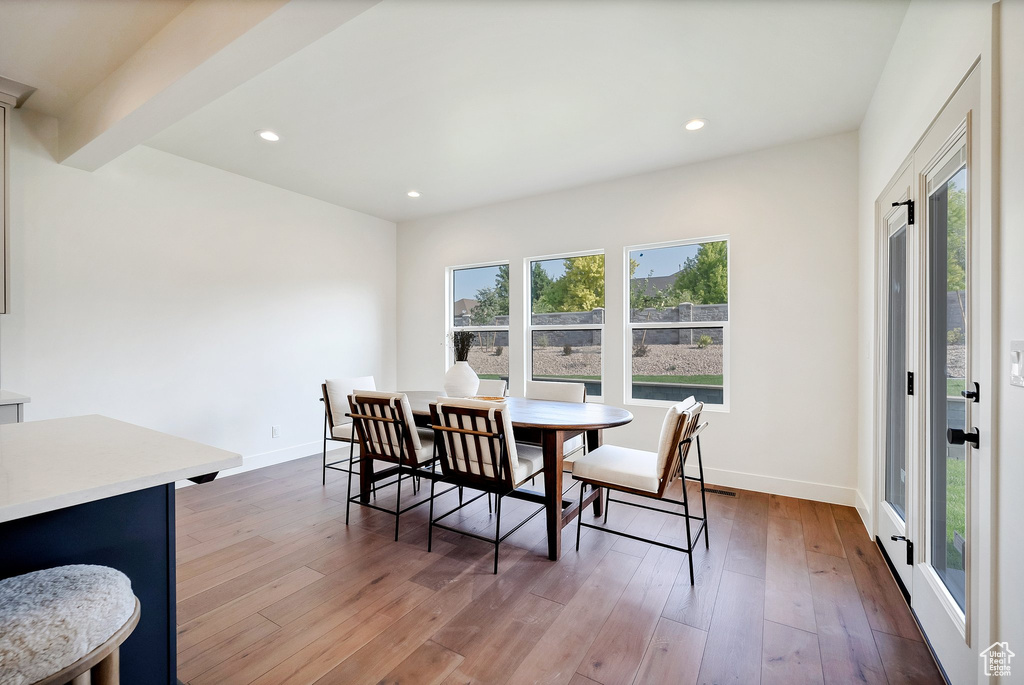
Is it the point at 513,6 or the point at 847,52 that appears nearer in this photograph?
the point at 513,6

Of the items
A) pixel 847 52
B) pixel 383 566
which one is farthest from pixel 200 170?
pixel 847 52

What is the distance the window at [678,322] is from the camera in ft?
12.5

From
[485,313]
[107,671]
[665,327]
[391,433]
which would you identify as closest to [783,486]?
[665,327]

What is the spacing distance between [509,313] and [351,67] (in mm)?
2910

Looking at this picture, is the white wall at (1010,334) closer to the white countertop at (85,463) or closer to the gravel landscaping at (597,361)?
the white countertop at (85,463)

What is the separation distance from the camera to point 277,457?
14.6 feet

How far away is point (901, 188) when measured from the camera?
2.18 metres

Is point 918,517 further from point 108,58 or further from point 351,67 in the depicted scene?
point 108,58

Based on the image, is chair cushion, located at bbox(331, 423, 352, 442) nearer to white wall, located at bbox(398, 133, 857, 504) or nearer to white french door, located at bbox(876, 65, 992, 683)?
white wall, located at bbox(398, 133, 857, 504)

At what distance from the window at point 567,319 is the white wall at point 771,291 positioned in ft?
0.53

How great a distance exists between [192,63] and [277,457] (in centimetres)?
357

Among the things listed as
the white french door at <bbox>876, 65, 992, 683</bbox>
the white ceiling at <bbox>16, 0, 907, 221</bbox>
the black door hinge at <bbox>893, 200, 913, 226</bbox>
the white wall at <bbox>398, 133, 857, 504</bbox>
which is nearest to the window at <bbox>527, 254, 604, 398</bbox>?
the white wall at <bbox>398, 133, 857, 504</bbox>

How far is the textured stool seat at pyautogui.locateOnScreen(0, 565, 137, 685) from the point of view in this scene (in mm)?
801

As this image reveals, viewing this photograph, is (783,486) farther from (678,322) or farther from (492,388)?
(492,388)
